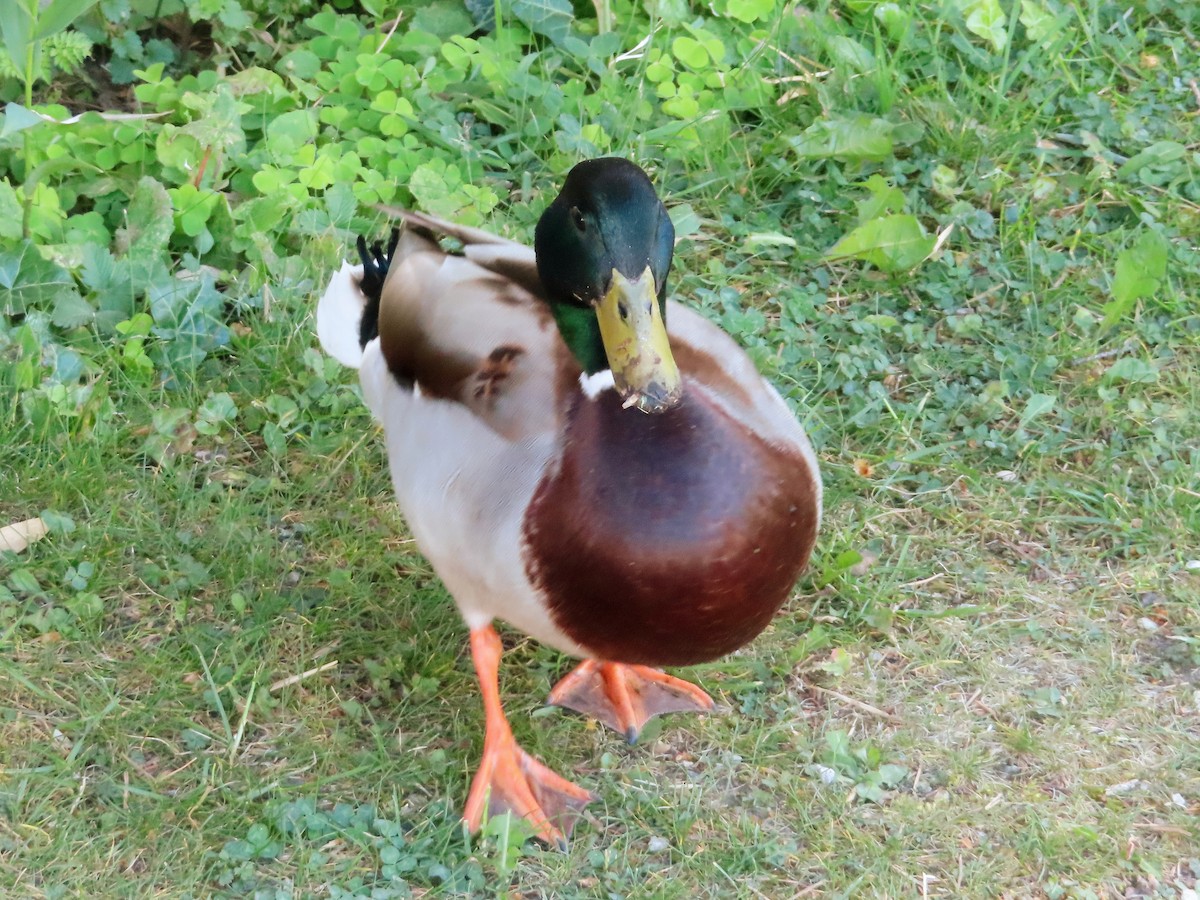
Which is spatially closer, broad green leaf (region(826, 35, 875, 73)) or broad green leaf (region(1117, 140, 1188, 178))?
broad green leaf (region(1117, 140, 1188, 178))

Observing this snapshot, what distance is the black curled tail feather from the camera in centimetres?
292

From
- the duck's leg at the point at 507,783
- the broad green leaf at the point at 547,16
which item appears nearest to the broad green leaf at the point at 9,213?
the broad green leaf at the point at 547,16

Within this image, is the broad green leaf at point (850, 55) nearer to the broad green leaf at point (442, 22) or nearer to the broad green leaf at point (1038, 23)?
the broad green leaf at point (1038, 23)

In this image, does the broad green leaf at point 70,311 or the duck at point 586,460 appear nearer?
the duck at point 586,460

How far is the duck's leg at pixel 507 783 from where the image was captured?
245cm

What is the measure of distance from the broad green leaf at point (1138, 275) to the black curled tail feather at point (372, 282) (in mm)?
1799

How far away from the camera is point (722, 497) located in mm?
2086

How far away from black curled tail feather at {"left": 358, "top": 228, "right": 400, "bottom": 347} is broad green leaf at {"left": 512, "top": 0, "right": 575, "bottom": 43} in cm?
136

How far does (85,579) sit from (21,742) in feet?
1.29

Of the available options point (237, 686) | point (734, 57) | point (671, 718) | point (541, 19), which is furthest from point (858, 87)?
A: point (237, 686)

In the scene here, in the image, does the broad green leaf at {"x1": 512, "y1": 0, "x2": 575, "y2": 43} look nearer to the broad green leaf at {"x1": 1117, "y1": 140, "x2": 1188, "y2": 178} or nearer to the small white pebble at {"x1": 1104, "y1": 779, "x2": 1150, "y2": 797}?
the broad green leaf at {"x1": 1117, "y1": 140, "x2": 1188, "y2": 178}

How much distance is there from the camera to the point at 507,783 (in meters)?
2.48

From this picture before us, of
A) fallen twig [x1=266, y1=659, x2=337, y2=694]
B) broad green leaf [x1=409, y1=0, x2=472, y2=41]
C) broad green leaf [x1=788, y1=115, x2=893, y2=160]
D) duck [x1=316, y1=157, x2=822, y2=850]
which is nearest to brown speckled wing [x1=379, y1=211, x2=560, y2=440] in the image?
duck [x1=316, y1=157, x2=822, y2=850]

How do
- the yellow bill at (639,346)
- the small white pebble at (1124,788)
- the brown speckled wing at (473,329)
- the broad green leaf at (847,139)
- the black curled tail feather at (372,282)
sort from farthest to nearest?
the broad green leaf at (847,139)
the black curled tail feather at (372,282)
the small white pebble at (1124,788)
the brown speckled wing at (473,329)
the yellow bill at (639,346)
